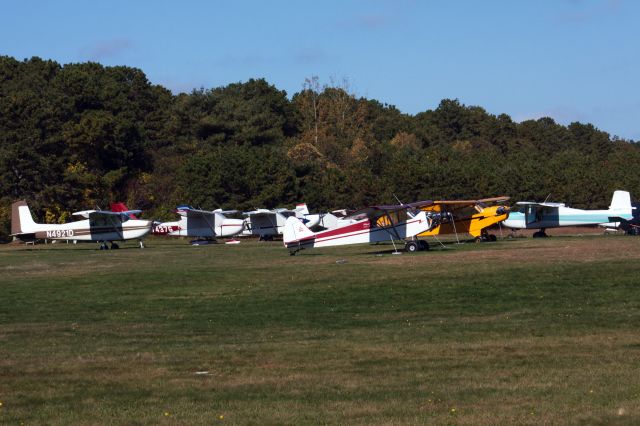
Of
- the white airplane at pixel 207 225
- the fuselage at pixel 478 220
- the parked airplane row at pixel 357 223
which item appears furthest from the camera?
the white airplane at pixel 207 225

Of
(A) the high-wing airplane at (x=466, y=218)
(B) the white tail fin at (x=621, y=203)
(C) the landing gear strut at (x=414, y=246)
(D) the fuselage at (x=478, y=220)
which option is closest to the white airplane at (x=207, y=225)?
(A) the high-wing airplane at (x=466, y=218)

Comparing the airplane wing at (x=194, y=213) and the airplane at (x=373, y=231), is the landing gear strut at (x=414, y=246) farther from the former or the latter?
the airplane wing at (x=194, y=213)

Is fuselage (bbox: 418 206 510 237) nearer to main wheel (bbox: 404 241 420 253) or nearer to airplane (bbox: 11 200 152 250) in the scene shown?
main wheel (bbox: 404 241 420 253)

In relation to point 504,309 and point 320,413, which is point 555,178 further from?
point 320,413

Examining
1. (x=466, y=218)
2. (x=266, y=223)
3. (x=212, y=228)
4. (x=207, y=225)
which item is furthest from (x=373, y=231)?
(x=266, y=223)

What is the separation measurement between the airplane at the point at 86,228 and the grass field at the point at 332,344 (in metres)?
21.0

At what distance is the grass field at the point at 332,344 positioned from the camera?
948cm

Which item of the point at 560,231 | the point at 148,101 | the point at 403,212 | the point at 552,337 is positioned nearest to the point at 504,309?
the point at 552,337

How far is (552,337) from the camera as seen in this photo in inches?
551

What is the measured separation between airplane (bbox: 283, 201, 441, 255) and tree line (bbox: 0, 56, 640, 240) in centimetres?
3405

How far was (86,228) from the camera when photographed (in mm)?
48250

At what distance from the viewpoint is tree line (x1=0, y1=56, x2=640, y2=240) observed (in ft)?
231

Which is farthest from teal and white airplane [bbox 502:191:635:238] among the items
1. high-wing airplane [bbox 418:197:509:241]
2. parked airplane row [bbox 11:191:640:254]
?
high-wing airplane [bbox 418:197:509:241]

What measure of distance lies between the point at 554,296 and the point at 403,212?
16.4 meters
